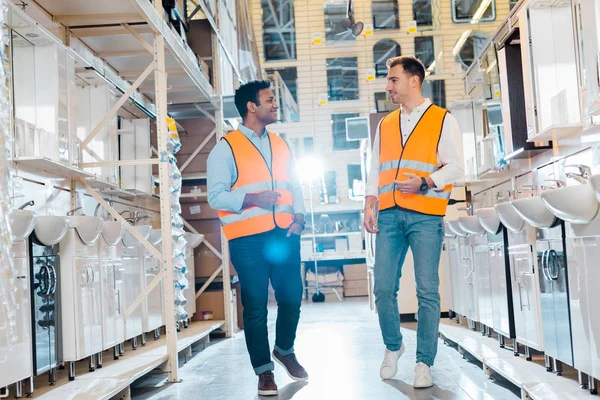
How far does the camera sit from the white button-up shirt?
11.2ft

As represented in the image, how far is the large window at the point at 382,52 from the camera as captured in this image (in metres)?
14.2

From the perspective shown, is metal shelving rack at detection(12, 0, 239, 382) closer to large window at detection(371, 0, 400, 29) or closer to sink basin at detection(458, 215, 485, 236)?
sink basin at detection(458, 215, 485, 236)

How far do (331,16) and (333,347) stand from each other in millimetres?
9643

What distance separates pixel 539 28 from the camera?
4.34 m

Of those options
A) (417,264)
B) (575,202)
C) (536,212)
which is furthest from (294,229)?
(575,202)

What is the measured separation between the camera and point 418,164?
353 centimetres

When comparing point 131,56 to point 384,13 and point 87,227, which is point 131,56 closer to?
point 87,227

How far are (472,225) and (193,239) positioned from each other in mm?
2844

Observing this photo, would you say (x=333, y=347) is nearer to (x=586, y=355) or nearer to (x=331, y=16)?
(x=586, y=355)

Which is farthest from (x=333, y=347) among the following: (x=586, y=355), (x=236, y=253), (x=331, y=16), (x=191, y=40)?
(x=331, y=16)

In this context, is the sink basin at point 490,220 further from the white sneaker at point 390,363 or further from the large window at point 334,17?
the large window at point 334,17

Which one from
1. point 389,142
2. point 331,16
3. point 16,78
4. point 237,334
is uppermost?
point 331,16

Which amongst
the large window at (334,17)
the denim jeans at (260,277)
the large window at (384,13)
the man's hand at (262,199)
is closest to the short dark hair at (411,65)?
the man's hand at (262,199)

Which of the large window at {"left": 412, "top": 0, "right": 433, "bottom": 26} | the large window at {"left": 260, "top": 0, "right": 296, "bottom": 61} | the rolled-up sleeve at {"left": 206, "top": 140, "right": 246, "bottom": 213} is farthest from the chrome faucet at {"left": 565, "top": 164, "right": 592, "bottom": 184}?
the large window at {"left": 412, "top": 0, "right": 433, "bottom": 26}
